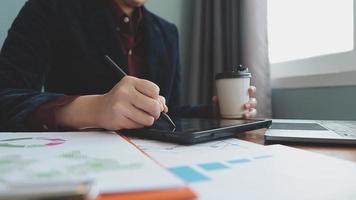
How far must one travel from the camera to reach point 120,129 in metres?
0.54

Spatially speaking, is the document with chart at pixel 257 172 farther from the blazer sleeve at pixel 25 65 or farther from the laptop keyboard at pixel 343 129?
the blazer sleeve at pixel 25 65

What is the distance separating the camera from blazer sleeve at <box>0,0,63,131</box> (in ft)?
1.93

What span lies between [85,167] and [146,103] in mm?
256

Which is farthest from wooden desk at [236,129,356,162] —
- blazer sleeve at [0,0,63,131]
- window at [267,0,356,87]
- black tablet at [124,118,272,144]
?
window at [267,0,356,87]

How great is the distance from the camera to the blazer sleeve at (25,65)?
59 cm

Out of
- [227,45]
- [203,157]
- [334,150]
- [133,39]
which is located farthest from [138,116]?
[227,45]

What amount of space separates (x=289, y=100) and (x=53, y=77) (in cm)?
89

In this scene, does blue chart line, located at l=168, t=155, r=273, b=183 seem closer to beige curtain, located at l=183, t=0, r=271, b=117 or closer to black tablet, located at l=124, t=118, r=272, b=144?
black tablet, located at l=124, t=118, r=272, b=144

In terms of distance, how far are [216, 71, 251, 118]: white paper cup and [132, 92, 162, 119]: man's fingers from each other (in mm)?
282

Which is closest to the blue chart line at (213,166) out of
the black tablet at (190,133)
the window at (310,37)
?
the black tablet at (190,133)

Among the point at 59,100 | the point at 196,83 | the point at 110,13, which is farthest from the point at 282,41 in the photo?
the point at 59,100

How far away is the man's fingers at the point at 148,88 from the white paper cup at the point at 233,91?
280mm

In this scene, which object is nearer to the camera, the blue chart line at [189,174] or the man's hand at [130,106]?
the blue chart line at [189,174]

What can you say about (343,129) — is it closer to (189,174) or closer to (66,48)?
(189,174)
